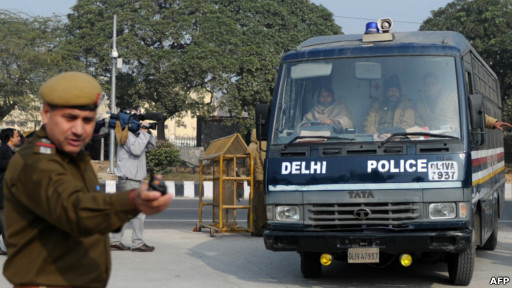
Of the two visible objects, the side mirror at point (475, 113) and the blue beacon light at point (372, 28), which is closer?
the side mirror at point (475, 113)

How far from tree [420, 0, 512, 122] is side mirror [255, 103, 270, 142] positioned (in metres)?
38.6

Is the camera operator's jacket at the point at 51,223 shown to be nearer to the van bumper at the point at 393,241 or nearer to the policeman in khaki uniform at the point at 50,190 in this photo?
the policeman in khaki uniform at the point at 50,190

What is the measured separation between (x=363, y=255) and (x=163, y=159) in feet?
97.6

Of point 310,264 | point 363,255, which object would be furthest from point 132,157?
point 363,255

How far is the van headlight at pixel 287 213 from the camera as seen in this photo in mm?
8922

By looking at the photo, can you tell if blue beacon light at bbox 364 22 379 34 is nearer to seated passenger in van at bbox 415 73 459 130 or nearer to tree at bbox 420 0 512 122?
seated passenger in van at bbox 415 73 459 130

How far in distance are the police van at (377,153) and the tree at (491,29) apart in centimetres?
3819

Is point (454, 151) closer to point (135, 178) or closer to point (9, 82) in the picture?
point (135, 178)

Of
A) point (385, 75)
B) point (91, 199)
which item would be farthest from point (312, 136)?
point (91, 199)

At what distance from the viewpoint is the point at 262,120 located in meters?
9.31

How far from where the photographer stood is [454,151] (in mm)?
8688

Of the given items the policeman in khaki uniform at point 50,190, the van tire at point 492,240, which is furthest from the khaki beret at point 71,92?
the van tire at point 492,240

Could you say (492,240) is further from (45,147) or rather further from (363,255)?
(45,147)

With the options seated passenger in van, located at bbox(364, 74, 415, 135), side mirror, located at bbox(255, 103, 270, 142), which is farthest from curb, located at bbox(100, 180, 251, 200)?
seated passenger in van, located at bbox(364, 74, 415, 135)
